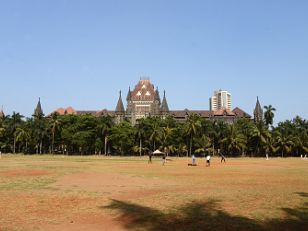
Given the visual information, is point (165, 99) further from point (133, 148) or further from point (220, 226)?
point (220, 226)

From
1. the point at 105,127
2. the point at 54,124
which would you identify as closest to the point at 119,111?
the point at 105,127

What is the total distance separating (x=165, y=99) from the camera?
544 ft

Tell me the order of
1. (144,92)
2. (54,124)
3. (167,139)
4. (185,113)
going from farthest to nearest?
(185,113) < (144,92) < (54,124) < (167,139)

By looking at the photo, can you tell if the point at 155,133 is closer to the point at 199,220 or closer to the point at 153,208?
the point at 153,208

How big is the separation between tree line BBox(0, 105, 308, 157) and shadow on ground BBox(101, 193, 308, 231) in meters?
88.9

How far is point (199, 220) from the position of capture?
52.1 feet

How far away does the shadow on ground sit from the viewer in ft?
48.5

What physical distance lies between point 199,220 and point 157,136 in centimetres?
9196

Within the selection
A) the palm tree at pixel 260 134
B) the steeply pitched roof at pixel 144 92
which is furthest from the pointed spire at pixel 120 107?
the palm tree at pixel 260 134

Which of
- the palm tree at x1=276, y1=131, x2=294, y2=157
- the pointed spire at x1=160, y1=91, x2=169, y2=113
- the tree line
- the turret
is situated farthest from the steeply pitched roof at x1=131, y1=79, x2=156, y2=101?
the palm tree at x1=276, y1=131, x2=294, y2=157

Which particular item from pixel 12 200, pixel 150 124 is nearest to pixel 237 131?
pixel 150 124

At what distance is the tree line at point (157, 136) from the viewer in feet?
355

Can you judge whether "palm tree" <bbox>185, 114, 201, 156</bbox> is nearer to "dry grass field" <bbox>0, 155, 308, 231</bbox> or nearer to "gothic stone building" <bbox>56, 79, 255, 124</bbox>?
"gothic stone building" <bbox>56, 79, 255, 124</bbox>

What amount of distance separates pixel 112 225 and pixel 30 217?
3697 mm
